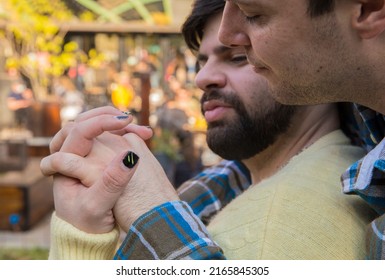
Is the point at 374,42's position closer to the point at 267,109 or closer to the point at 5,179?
the point at 267,109

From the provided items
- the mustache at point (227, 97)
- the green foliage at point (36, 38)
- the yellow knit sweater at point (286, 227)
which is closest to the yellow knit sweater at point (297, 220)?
the yellow knit sweater at point (286, 227)

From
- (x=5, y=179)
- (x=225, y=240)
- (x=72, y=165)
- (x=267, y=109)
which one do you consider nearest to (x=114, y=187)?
(x=72, y=165)

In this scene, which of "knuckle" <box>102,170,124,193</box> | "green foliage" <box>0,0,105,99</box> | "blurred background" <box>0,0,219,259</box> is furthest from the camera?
"green foliage" <box>0,0,105,99</box>

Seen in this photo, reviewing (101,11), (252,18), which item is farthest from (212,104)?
(101,11)

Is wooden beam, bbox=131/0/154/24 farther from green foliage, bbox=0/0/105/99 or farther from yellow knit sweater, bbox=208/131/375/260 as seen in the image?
yellow knit sweater, bbox=208/131/375/260

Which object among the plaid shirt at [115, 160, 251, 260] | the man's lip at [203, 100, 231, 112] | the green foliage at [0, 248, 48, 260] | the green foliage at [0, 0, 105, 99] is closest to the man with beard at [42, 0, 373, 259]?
the plaid shirt at [115, 160, 251, 260]

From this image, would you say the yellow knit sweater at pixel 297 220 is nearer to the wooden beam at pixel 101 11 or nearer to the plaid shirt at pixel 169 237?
the plaid shirt at pixel 169 237
